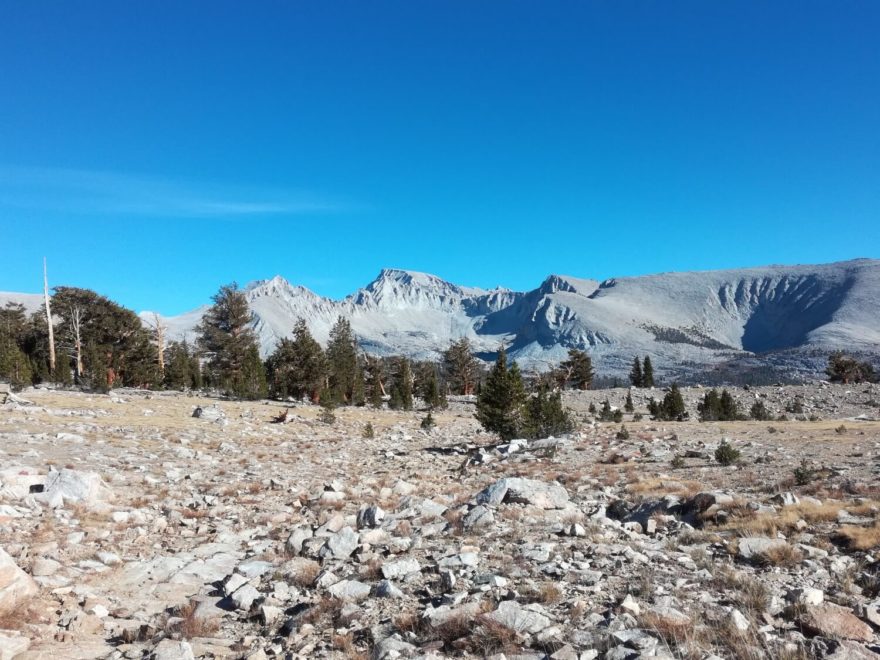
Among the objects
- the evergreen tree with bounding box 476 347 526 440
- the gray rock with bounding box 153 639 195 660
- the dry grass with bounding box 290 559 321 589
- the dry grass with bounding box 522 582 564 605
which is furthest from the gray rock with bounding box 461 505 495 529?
the evergreen tree with bounding box 476 347 526 440

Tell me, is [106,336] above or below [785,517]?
above

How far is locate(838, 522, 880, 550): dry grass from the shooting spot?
7.76 metres

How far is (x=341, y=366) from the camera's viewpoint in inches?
2188

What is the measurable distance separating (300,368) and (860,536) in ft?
146

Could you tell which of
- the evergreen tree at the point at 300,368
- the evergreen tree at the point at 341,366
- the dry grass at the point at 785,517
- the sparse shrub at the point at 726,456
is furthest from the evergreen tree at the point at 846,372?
the dry grass at the point at 785,517

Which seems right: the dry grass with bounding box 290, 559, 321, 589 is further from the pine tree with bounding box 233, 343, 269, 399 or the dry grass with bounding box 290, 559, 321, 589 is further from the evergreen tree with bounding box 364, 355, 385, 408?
the evergreen tree with bounding box 364, 355, 385, 408

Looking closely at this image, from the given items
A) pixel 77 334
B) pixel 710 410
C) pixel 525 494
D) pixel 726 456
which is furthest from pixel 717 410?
pixel 77 334

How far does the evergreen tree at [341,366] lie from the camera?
5261cm

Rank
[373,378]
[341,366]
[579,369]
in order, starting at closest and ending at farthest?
[341,366], [373,378], [579,369]

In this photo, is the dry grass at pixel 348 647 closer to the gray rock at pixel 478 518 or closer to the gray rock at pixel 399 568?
the gray rock at pixel 399 568

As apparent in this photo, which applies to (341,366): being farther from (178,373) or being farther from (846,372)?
(846,372)

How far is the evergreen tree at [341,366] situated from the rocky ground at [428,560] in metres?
33.8

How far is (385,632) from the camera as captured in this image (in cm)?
611

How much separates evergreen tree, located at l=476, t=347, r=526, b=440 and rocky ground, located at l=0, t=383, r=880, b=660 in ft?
35.1
